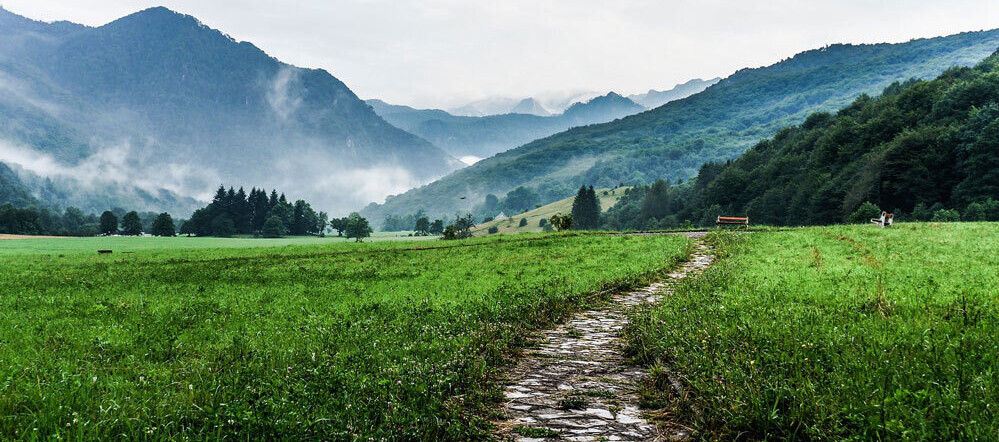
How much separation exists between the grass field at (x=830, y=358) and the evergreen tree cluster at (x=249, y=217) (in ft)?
520

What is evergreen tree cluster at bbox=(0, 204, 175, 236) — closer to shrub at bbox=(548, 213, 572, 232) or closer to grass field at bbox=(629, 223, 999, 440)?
shrub at bbox=(548, 213, 572, 232)

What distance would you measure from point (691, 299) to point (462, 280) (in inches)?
404

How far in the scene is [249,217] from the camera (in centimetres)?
15962

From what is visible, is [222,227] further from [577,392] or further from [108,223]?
[577,392]

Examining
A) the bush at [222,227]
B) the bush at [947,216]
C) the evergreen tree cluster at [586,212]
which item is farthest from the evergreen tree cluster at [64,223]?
the bush at [947,216]

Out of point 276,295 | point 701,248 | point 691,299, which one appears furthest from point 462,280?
point 701,248

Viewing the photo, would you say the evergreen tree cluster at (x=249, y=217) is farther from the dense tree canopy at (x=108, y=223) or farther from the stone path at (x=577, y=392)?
the stone path at (x=577, y=392)

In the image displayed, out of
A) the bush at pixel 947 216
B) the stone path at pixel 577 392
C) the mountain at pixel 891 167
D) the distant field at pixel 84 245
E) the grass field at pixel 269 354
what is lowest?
the stone path at pixel 577 392

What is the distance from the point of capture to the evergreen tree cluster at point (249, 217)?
152 m

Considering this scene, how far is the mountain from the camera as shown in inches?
3123

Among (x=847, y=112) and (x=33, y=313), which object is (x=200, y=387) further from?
(x=847, y=112)

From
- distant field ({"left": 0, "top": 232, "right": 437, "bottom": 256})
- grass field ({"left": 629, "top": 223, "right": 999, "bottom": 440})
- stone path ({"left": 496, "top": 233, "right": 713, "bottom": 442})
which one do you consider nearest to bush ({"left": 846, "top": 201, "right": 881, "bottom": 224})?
grass field ({"left": 629, "top": 223, "right": 999, "bottom": 440})

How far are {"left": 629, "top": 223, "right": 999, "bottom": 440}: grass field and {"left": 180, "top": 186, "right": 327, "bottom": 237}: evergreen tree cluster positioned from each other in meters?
159

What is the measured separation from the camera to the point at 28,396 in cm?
614
